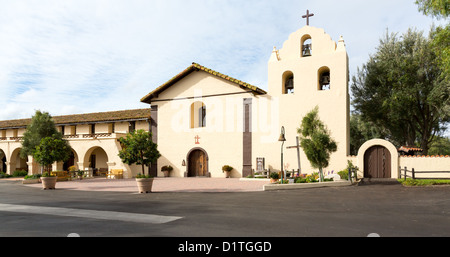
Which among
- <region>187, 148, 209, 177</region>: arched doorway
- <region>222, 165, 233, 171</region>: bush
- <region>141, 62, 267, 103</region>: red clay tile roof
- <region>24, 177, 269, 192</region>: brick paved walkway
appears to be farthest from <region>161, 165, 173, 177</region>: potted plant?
<region>141, 62, 267, 103</region>: red clay tile roof

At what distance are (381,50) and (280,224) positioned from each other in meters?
27.2

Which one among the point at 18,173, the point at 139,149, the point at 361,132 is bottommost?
the point at 18,173

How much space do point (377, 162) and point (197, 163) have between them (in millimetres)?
14977

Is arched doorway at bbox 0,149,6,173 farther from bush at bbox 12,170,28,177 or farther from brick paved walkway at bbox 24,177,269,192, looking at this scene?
brick paved walkway at bbox 24,177,269,192

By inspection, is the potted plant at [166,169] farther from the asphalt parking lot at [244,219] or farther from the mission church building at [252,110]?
the asphalt parking lot at [244,219]

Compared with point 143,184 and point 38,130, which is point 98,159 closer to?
point 38,130

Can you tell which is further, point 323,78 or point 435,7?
point 323,78

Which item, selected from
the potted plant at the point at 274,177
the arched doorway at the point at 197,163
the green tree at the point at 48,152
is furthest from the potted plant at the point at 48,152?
the potted plant at the point at 274,177

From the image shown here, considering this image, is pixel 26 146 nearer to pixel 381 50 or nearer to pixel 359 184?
pixel 359 184

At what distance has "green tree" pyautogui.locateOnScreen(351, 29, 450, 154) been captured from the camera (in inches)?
1039

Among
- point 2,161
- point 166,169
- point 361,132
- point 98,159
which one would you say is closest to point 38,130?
point 98,159

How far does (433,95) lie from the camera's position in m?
25.4

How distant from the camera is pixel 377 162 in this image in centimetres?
2283
